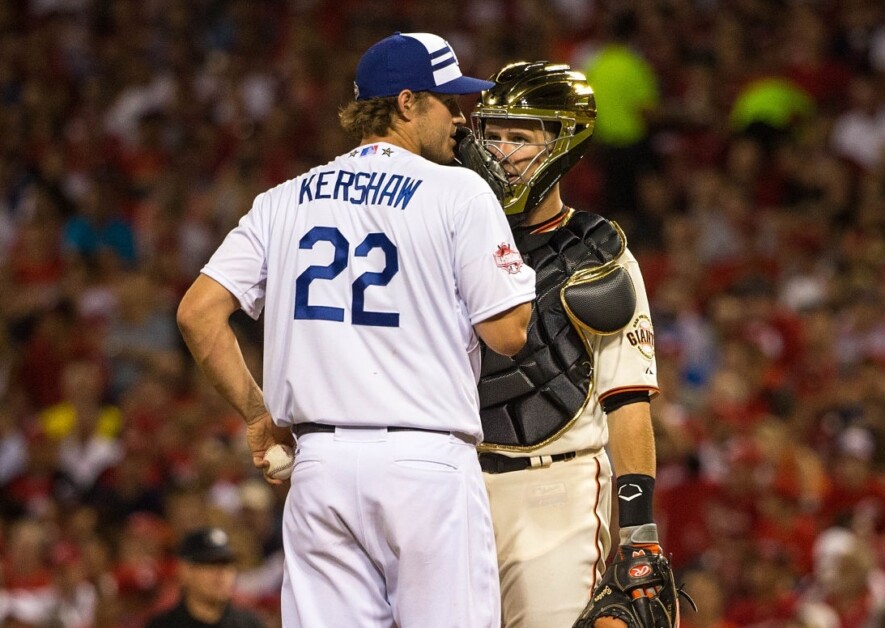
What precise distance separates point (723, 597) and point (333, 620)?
4.19 meters

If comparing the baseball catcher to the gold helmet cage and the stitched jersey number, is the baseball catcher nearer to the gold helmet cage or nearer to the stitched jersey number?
the gold helmet cage

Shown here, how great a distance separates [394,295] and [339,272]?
0.14m

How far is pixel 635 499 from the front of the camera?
389 centimetres

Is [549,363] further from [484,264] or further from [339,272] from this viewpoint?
[339,272]

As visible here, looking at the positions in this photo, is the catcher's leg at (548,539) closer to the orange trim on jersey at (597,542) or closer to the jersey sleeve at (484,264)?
the orange trim on jersey at (597,542)

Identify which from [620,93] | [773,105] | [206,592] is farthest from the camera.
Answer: [620,93]

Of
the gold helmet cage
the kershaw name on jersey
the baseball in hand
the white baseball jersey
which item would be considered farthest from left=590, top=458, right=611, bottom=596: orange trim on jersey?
the kershaw name on jersey

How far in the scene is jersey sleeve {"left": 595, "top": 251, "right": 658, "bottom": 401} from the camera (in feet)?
13.0

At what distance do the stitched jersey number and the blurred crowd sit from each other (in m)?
3.80

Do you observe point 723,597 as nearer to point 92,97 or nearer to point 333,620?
point 333,620

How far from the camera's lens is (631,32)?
1131 cm

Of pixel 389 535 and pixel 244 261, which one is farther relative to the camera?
pixel 244 261

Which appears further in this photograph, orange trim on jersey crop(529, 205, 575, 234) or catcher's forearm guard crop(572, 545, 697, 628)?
orange trim on jersey crop(529, 205, 575, 234)

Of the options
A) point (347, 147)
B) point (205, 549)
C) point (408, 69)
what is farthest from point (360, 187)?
point (347, 147)
